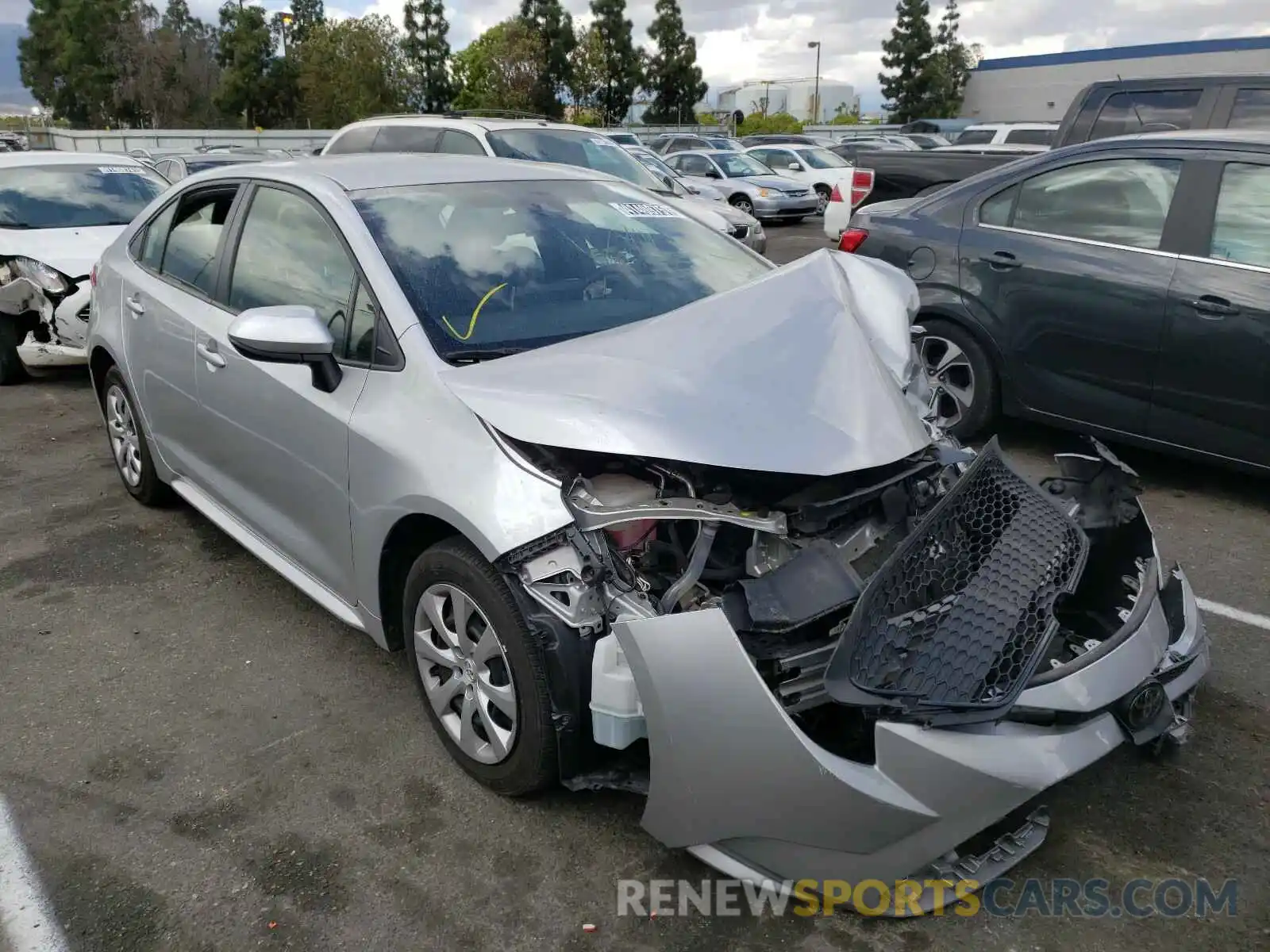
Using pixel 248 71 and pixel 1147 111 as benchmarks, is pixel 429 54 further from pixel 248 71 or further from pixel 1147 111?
pixel 1147 111

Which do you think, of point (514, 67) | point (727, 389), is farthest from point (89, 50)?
point (727, 389)

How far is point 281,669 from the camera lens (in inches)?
140

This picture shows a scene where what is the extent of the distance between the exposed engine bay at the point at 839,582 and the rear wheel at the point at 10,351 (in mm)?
6699

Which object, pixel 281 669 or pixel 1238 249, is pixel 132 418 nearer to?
pixel 281 669

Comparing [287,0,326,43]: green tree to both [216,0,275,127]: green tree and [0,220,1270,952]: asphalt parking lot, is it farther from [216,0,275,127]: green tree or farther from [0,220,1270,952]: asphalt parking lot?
[0,220,1270,952]: asphalt parking lot

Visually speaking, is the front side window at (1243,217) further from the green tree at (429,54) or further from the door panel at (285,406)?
the green tree at (429,54)

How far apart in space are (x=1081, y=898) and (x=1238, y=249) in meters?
3.36

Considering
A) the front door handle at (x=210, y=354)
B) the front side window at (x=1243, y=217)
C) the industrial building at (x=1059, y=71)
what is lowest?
the front door handle at (x=210, y=354)

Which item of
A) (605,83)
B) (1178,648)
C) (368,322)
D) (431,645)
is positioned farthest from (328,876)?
(605,83)

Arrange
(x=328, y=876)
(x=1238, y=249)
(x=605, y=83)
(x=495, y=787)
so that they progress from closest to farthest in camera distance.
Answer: (x=328, y=876) < (x=495, y=787) < (x=1238, y=249) < (x=605, y=83)

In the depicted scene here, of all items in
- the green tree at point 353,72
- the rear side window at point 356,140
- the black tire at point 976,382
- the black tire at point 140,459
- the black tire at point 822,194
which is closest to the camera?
the black tire at point 140,459

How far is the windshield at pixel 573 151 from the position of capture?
9.41 m

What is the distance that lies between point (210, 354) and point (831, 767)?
279 cm

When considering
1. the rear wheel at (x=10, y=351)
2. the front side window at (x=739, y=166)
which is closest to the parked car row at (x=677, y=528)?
the rear wheel at (x=10, y=351)
